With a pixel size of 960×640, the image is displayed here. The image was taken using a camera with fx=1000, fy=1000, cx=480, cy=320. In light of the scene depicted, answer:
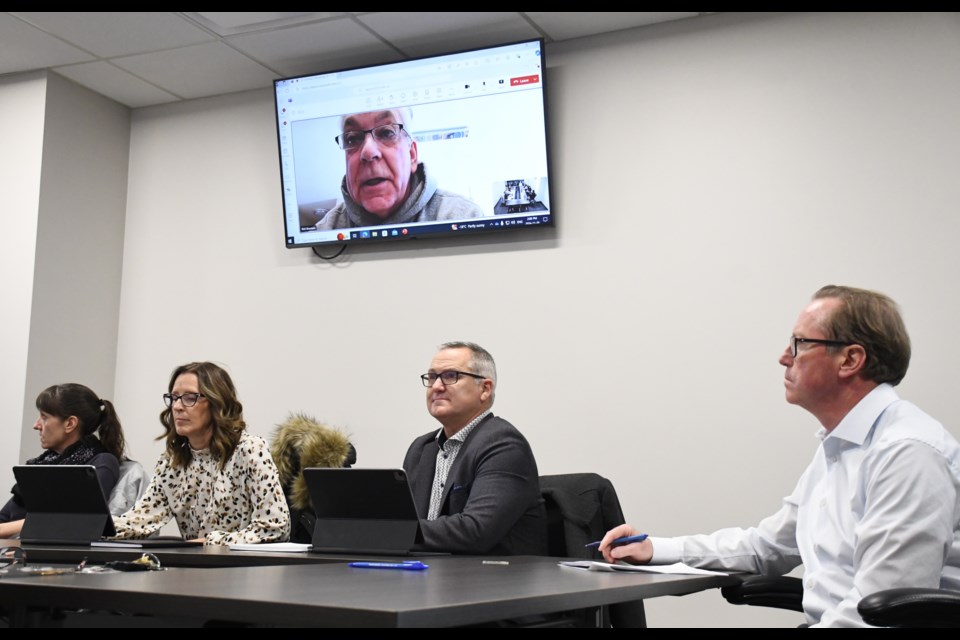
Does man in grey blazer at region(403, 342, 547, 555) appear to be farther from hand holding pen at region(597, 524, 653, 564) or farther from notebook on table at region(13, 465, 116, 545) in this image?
notebook on table at region(13, 465, 116, 545)

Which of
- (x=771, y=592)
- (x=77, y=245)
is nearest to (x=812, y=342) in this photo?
(x=771, y=592)

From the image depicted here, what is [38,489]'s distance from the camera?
10.2ft

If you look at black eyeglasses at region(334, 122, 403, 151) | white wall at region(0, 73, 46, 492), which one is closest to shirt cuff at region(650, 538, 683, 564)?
black eyeglasses at region(334, 122, 403, 151)

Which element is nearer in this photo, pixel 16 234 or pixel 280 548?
pixel 280 548

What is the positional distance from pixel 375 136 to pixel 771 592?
325 centimetres

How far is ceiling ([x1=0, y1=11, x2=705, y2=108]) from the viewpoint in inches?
174

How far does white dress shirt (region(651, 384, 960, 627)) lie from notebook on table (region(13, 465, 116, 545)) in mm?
1730

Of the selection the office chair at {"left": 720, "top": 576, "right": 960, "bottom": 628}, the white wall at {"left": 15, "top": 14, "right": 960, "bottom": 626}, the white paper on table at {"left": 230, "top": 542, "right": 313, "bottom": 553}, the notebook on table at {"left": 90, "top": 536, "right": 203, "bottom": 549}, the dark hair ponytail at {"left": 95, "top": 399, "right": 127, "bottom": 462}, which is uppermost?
the white wall at {"left": 15, "top": 14, "right": 960, "bottom": 626}

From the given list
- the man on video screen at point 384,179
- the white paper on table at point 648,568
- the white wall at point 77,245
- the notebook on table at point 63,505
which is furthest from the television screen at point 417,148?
the white paper on table at point 648,568

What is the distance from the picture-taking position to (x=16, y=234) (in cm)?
504

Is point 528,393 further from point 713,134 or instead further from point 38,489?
point 38,489

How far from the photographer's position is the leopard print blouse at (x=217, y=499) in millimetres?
3271

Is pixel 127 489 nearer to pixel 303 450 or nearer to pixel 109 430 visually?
pixel 109 430

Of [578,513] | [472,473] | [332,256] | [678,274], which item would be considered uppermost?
[332,256]
